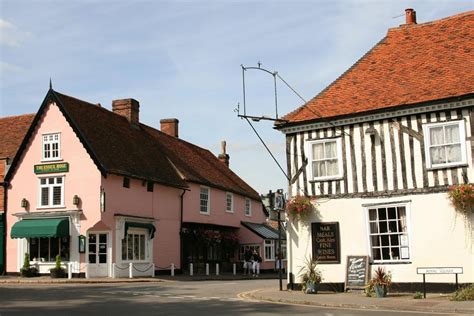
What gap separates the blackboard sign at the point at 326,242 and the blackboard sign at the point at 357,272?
0.56 metres

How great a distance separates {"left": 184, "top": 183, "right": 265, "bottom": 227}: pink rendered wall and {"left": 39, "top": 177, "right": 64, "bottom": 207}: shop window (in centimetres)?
887

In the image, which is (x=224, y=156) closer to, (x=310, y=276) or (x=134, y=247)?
(x=134, y=247)

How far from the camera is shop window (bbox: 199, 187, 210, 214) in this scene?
41.5 m

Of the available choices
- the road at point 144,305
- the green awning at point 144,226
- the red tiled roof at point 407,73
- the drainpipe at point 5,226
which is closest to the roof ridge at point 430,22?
the red tiled roof at point 407,73

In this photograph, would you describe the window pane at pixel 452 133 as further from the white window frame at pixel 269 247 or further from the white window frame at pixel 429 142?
the white window frame at pixel 269 247

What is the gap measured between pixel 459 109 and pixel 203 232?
24567mm

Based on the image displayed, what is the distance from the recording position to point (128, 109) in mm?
40938

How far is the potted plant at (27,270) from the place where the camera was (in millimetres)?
32312

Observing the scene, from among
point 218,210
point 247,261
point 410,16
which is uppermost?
point 410,16

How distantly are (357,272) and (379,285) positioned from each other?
190cm

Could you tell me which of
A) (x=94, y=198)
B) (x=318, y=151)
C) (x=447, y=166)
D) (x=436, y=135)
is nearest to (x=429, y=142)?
(x=436, y=135)

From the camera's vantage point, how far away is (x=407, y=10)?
81.4ft

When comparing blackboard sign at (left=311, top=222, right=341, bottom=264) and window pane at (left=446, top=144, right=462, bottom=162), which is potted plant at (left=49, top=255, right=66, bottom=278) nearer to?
blackboard sign at (left=311, top=222, right=341, bottom=264)

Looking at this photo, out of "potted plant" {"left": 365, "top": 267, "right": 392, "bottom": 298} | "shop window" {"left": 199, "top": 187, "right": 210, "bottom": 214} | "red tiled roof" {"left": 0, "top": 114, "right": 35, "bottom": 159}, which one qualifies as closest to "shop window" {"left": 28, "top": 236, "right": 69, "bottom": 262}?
"red tiled roof" {"left": 0, "top": 114, "right": 35, "bottom": 159}
